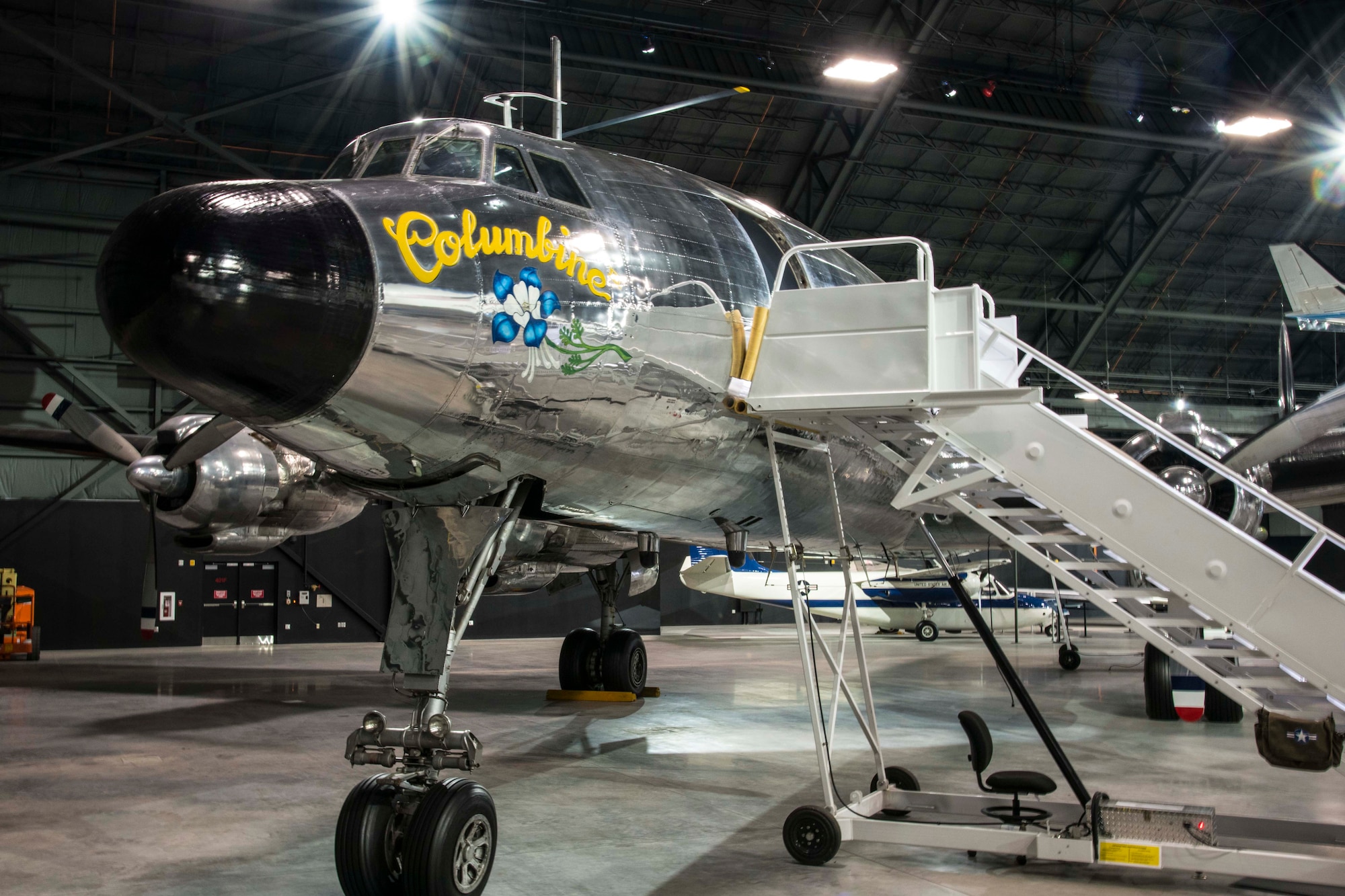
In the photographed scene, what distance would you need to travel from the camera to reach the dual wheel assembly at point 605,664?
55.2 ft

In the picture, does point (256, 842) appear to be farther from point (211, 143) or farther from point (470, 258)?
point (211, 143)

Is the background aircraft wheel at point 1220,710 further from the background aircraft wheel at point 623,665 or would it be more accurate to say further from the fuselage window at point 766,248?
the fuselage window at point 766,248

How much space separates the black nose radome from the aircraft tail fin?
23.2 m

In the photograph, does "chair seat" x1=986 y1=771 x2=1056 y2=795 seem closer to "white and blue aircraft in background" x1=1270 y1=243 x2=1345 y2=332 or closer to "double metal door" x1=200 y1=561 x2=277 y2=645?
"white and blue aircraft in background" x1=1270 y1=243 x2=1345 y2=332

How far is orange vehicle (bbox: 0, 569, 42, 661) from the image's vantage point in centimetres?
2459

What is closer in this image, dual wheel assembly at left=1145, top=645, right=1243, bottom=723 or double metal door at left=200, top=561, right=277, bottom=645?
dual wheel assembly at left=1145, top=645, right=1243, bottom=723

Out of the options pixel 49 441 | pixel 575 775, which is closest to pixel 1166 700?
pixel 575 775

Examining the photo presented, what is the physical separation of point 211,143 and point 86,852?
71.4ft

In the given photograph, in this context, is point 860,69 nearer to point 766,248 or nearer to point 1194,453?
point 766,248

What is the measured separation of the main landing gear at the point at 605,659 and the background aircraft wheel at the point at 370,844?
9.87 meters

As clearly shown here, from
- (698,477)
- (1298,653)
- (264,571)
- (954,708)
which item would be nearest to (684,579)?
(264,571)

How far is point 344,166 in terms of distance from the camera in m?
8.20

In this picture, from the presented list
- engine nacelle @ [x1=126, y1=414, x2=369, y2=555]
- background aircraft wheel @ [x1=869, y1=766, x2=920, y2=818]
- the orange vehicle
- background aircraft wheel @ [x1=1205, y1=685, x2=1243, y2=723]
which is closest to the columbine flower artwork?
background aircraft wheel @ [x1=869, y1=766, x2=920, y2=818]

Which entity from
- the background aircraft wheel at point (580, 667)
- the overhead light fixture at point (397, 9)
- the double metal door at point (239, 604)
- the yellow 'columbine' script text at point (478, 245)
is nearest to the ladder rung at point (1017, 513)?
the yellow 'columbine' script text at point (478, 245)
